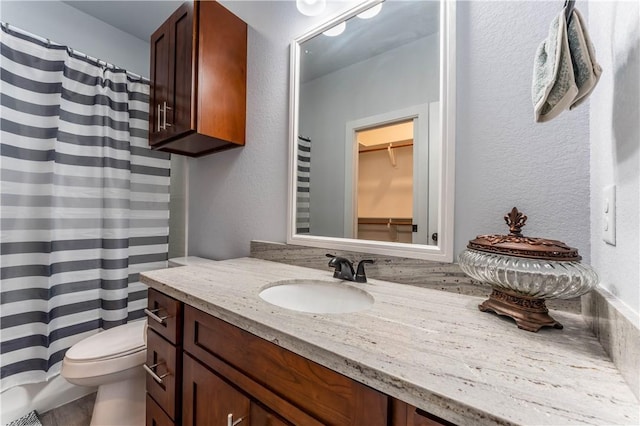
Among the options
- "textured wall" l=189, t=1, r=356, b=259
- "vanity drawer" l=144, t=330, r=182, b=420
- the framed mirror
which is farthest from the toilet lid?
the framed mirror

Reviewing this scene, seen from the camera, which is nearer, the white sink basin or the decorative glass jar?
the decorative glass jar

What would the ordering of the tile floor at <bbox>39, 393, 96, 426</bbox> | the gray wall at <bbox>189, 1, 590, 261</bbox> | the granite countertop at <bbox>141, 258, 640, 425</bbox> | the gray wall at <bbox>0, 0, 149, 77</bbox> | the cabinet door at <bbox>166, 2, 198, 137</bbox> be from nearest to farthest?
the granite countertop at <bbox>141, 258, 640, 425</bbox>
the gray wall at <bbox>189, 1, 590, 261</bbox>
the cabinet door at <bbox>166, 2, 198, 137</bbox>
the tile floor at <bbox>39, 393, 96, 426</bbox>
the gray wall at <bbox>0, 0, 149, 77</bbox>

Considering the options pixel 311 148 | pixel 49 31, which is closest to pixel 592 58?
pixel 311 148

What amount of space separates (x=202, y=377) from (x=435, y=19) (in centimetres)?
132

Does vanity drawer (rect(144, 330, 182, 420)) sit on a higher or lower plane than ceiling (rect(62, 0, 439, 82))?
lower

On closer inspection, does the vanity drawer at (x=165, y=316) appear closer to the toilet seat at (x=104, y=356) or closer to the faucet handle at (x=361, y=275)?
the toilet seat at (x=104, y=356)

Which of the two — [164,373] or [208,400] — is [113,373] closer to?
[164,373]

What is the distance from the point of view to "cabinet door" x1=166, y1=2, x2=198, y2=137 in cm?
122

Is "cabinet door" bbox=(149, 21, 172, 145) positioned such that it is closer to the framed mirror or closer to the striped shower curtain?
the striped shower curtain

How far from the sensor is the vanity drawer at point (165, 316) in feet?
2.58

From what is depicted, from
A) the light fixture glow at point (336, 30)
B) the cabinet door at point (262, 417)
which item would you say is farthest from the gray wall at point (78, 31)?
the cabinet door at point (262, 417)

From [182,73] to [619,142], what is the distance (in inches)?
62.0

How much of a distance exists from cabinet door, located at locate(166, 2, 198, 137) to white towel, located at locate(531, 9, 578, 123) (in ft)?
4.18

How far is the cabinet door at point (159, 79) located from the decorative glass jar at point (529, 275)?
5.11ft
